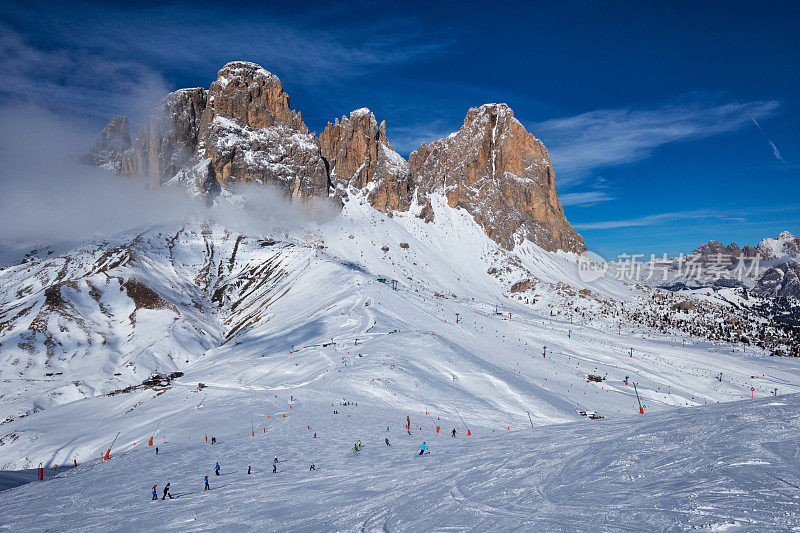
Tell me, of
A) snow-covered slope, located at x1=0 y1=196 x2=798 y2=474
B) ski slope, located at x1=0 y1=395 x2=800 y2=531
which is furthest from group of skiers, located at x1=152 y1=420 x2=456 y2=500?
snow-covered slope, located at x1=0 y1=196 x2=798 y2=474

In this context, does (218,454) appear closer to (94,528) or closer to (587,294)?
(94,528)

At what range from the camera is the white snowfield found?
13445 millimetres

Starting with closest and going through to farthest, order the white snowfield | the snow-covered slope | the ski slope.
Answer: the ski slope → the white snowfield → the snow-covered slope

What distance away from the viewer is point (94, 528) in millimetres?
16797

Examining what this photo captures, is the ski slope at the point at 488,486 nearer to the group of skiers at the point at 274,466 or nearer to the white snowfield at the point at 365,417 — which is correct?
the white snowfield at the point at 365,417

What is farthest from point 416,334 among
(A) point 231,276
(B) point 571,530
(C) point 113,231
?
(C) point 113,231

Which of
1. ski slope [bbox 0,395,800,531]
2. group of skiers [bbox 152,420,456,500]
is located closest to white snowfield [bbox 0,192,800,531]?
ski slope [bbox 0,395,800,531]

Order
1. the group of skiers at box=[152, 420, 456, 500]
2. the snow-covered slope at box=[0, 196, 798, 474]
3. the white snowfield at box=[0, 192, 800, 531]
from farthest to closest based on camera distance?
the snow-covered slope at box=[0, 196, 798, 474] → the group of skiers at box=[152, 420, 456, 500] → the white snowfield at box=[0, 192, 800, 531]

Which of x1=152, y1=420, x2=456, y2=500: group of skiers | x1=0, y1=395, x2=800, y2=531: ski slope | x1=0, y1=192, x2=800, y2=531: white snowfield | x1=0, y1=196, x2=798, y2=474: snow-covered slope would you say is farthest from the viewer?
x1=0, y1=196, x2=798, y2=474: snow-covered slope

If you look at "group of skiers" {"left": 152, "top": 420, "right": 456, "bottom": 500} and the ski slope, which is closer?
the ski slope

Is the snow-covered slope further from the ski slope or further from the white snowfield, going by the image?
the ski slope

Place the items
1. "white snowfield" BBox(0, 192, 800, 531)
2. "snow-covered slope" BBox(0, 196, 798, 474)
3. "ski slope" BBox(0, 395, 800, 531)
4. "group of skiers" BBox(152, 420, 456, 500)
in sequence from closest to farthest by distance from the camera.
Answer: "ski slope" BBox(0, 395, 800, 531), "white snowfield" BBox(0, 192, 800, 531), "group of skiers" BBox(152, 420, 456, 500), "snow-covered slope" BBox(0, 196, 798, 474)

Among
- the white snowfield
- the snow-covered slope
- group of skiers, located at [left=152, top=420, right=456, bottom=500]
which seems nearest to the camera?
the white snowfield

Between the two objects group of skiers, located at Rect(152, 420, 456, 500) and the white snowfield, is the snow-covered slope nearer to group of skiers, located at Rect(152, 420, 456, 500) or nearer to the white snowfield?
the white snowfield
